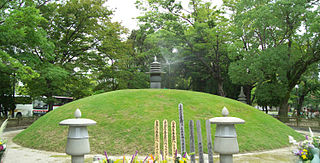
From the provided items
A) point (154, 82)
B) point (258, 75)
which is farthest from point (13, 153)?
point (258, 75)

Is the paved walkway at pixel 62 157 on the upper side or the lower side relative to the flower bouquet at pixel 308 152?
lower

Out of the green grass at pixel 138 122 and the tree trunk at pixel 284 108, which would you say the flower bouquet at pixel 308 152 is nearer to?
the green grass at pixel 138 122

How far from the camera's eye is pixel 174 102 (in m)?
13.1

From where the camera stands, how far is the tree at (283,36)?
21.2 m

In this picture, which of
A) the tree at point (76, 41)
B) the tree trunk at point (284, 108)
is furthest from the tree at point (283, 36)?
the tree at point (76, 41)

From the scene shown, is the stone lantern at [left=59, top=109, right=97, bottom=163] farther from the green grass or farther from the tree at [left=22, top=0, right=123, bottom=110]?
the tree at [left=22, top=0, right=123, bottom=110]

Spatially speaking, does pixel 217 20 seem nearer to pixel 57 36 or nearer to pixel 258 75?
pixel 258 75

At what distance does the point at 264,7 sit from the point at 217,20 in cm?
818

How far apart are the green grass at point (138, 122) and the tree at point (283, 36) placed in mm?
10450

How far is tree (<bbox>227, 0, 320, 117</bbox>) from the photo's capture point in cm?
2125

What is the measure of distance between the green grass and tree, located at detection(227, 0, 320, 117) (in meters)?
10.5

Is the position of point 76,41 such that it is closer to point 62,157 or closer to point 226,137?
point 62,157

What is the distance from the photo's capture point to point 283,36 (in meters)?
23.9

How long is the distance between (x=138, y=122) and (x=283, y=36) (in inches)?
761
